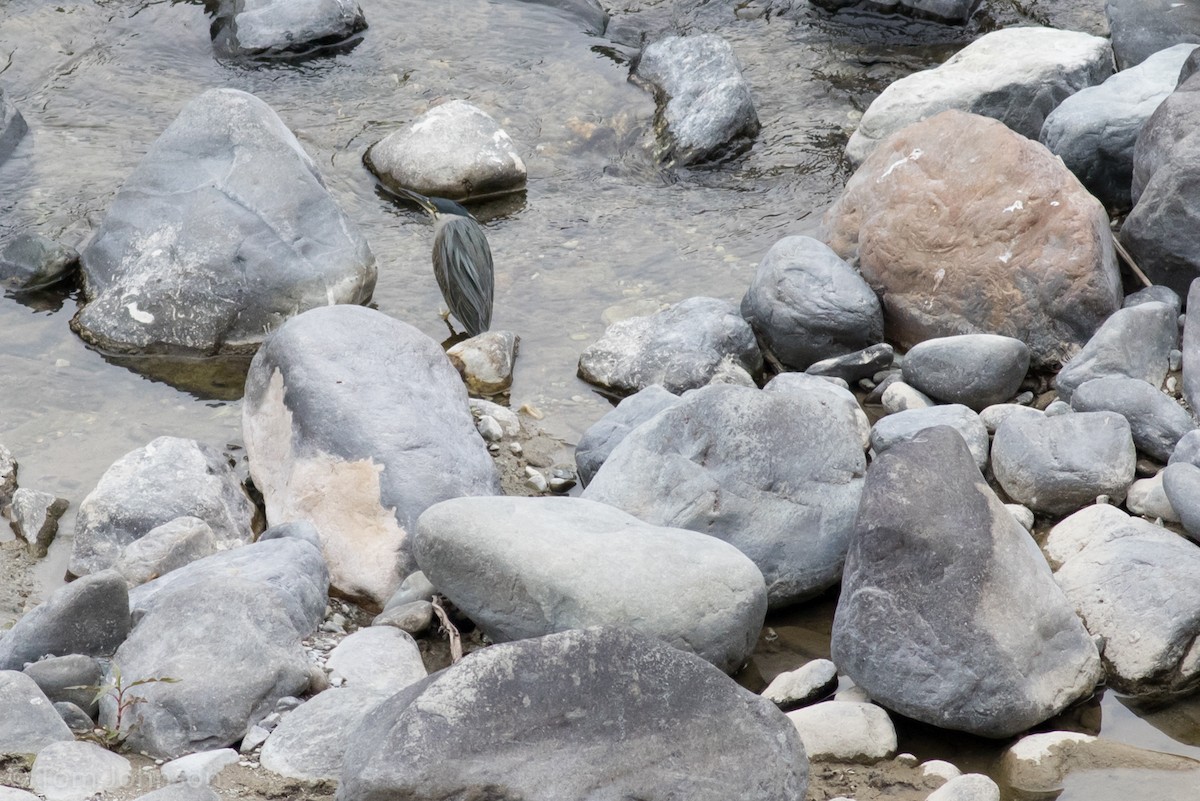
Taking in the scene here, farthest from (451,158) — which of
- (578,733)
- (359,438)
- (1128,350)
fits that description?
(578,733)

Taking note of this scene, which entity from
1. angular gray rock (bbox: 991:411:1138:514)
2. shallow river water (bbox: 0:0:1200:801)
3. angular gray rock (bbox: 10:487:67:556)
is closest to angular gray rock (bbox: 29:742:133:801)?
shallow river water (bbox: 0:0:1200:801)

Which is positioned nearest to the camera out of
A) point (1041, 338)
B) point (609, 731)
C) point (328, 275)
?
point (609, 731)

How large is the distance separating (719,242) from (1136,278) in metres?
1.72

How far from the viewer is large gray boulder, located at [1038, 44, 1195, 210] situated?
4949 mm

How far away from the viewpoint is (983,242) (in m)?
4.54

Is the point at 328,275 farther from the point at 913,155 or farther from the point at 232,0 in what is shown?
the point at 232,0

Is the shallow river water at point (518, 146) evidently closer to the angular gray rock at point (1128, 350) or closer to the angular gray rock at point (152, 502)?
the angular gray rock at point (152, 502)

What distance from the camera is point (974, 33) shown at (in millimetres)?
7129

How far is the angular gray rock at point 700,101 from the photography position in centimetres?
617

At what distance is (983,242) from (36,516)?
10.6ft

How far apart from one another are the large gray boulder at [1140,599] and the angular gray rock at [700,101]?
318cm

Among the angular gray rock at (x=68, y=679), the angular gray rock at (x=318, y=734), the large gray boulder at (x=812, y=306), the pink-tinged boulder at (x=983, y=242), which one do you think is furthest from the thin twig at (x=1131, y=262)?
the angular gray rock at (x=68, y=679)

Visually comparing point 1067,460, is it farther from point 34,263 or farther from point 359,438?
point 34,263

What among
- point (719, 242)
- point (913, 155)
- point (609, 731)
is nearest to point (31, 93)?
point (719, 242)
